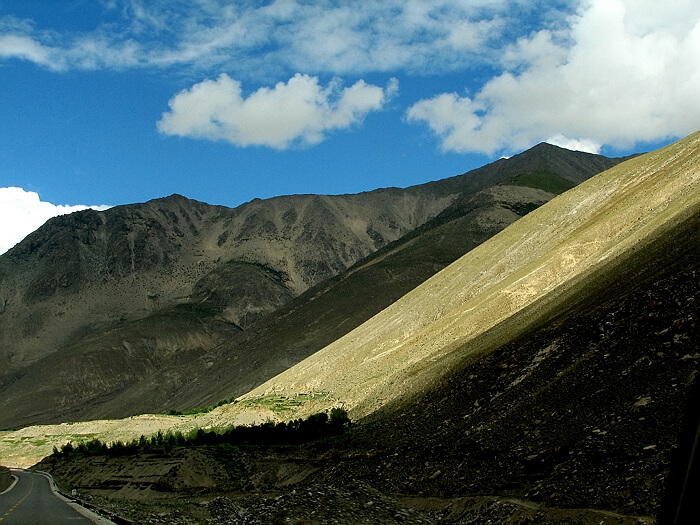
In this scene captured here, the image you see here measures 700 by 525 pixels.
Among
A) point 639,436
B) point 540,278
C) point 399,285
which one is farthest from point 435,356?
point 399,285

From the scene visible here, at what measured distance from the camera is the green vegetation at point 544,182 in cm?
15550

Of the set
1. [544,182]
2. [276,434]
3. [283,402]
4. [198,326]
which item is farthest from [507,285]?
[198,326]

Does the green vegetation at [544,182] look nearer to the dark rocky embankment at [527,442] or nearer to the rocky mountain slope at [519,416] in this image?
the rocky mountain slope at [519,416]

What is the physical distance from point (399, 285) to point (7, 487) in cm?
8024

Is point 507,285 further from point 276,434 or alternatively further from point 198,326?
point 198,326

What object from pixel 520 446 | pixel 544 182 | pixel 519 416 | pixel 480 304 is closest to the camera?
pixel 520 446

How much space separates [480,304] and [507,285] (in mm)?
2392

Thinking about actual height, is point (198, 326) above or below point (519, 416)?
above

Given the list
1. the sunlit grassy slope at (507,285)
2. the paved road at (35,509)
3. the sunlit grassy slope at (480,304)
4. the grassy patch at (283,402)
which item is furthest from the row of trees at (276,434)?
the paved road at (35,509)

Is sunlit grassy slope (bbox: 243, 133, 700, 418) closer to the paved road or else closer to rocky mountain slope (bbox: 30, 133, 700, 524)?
rocky mountain slope (bbox: 30, 133, 700, 524)

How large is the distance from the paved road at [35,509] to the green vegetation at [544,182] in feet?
446

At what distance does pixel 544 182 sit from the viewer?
16275 cm

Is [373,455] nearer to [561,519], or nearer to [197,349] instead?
[561,519]

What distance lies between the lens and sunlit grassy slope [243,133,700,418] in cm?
3622
